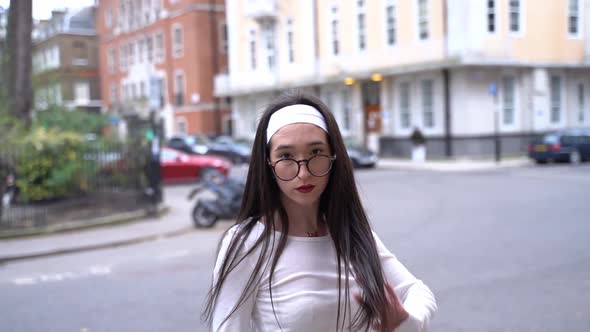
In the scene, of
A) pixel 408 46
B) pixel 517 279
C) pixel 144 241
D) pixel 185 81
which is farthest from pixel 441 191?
pixel 185 81

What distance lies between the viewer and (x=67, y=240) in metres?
10.9

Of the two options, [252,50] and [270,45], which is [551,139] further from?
[252,50]

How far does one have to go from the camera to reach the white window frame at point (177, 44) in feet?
146

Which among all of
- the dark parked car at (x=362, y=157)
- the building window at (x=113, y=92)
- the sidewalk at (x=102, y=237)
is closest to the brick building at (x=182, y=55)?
the building window at (x=113, y=92)

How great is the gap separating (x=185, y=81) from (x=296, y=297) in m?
44.3

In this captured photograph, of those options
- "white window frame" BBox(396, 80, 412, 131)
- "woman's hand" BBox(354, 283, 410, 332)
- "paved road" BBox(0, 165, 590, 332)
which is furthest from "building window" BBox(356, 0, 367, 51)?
"woman's hand" BBox(354, 283, 410, 332)

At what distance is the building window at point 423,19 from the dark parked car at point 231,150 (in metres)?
9.97

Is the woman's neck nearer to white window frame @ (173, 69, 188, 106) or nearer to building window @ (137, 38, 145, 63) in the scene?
white window frame @ (173, 69, 188, 106)

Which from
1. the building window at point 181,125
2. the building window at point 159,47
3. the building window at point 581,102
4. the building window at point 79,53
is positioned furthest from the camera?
the building window at point 79,53

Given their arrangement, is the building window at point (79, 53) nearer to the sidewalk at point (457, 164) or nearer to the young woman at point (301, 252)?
the sidewalk at point (457, 164)

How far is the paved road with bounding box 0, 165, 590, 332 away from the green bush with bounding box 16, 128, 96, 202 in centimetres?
327

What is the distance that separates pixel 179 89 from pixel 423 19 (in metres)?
23.4

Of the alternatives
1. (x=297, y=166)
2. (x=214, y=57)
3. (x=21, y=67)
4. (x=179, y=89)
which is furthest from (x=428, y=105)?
(x=297, y=166)

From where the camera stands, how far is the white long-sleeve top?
1876mm
